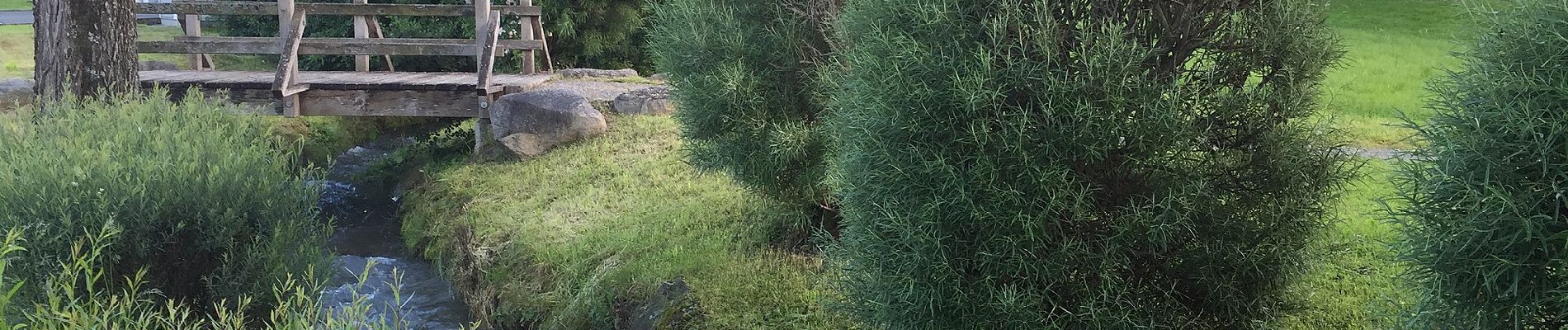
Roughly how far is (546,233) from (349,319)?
18.9 ft

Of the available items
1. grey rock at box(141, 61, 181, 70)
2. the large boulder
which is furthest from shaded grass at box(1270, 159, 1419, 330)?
grey rock at box(141, 61, 181, 70)

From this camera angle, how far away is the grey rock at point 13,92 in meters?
12.2

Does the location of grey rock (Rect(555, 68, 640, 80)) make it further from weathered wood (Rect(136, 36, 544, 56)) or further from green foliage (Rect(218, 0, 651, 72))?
weathered wood (Rect(136, 36, 544, 56))

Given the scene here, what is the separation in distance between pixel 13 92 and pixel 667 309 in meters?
9.73

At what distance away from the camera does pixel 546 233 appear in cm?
898

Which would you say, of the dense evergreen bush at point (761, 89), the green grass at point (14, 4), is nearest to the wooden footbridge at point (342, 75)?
the dense evergreen bush at point (761, 89)

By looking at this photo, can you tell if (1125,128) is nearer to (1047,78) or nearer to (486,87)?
(1047,78)

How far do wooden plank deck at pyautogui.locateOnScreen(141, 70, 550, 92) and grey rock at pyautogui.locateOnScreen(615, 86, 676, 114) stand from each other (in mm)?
1000

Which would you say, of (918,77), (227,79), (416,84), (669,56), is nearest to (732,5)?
(669,56)

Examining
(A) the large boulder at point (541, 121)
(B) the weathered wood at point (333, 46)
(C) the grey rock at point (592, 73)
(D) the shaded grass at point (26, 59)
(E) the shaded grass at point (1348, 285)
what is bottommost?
(D) the shaded grass at point (26, 59)

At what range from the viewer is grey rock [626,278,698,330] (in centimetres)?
666

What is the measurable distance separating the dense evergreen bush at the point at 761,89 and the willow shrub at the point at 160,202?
8.84 feet

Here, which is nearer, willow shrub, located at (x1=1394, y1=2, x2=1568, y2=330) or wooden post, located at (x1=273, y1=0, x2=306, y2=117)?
willow shrub, located at (x1=1394, y1=2, x2=1568, y2=330)

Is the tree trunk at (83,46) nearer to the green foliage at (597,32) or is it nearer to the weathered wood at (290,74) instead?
the weathered wood at (290,74)
